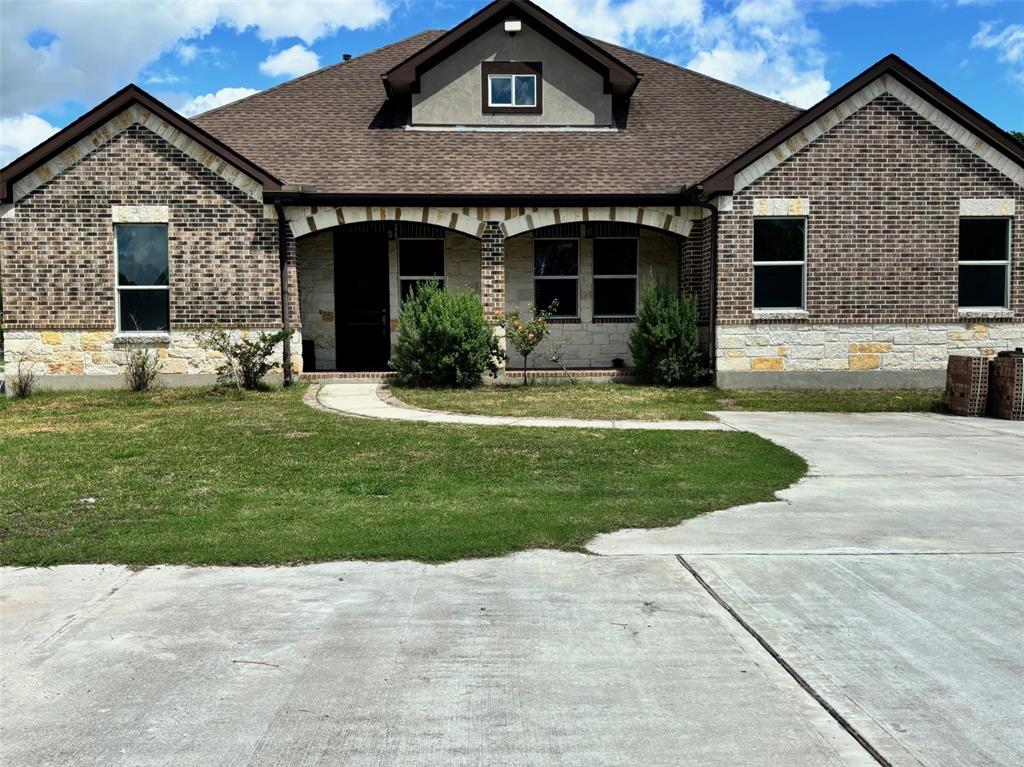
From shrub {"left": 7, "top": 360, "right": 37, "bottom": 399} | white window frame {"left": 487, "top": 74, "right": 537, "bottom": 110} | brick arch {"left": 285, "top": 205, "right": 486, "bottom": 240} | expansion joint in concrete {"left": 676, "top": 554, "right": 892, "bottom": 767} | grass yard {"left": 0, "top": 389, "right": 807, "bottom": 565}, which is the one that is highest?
white window frame {"left": 487, "top": 74, "right": 537, "bottom": 110}

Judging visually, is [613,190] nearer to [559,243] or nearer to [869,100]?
[559,243]

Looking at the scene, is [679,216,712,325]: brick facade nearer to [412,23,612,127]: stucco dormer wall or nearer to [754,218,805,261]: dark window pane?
[754,218,805,261]: dark window pane

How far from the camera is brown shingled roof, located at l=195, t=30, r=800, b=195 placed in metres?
18.2

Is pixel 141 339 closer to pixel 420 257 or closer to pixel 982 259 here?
pixel 420 257

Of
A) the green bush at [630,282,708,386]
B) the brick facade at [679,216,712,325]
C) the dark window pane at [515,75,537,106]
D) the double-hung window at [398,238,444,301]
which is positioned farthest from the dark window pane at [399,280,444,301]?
the brick facade at [679,216,712,325]

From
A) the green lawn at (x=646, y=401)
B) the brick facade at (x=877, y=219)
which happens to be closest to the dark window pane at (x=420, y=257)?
the green lawn at (x=646, y=401)

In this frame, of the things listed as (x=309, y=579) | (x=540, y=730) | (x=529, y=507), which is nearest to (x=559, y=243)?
(x=529, y=507)

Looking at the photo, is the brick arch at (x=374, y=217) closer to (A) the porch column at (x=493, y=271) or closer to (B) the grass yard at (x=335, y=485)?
(A) the porch column at (x=493, y=271)

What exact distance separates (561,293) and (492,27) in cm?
596

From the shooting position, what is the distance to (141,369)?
644 inches

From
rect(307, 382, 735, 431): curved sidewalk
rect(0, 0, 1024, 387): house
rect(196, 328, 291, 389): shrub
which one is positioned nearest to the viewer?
rect(307, 382, 735, 431): curved sidewalk

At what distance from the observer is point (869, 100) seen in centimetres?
1706

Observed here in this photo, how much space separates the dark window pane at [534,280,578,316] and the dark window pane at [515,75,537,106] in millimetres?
4000

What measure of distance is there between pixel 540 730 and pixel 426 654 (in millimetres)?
955
